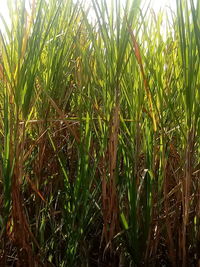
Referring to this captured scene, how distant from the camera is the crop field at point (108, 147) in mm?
905

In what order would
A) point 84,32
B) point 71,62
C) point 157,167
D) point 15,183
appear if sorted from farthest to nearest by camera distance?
point 84,32 < point 71,62 < point 157,167 < point 15,183

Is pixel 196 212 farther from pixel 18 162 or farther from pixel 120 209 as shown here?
pixel 18 162

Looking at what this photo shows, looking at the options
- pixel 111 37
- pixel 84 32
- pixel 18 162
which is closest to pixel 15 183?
pixel 18 162

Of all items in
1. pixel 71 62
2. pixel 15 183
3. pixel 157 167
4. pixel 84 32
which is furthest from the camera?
pixel 84 32

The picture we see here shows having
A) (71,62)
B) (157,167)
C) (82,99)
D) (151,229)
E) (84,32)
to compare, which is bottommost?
(151,229)

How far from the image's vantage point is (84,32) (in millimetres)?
1357

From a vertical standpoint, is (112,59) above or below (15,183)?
above

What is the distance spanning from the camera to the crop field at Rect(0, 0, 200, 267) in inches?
35.6

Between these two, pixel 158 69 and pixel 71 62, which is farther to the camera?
pixel 71 62

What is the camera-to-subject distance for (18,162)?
35.8 inches

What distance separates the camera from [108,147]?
982 mm

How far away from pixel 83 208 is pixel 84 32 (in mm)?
643

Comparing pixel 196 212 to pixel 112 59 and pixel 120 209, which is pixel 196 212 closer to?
pixel 120 209

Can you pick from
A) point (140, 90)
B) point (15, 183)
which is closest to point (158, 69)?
point (140, 90)
